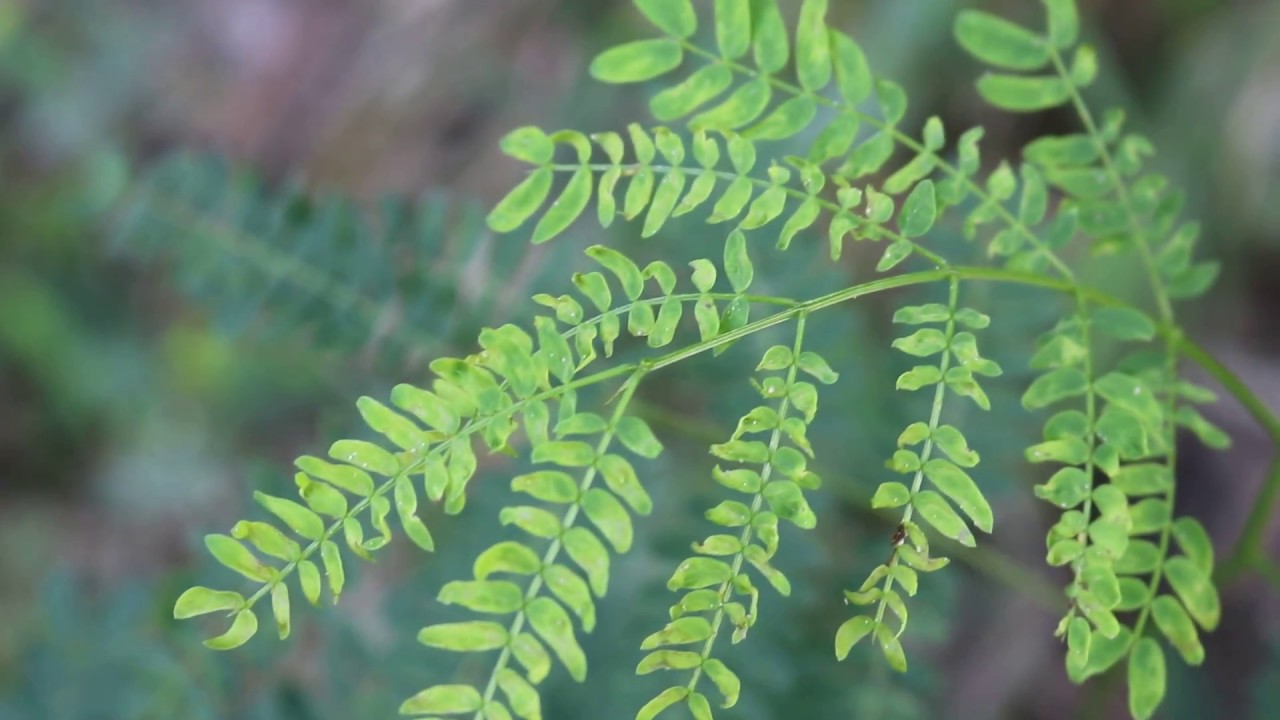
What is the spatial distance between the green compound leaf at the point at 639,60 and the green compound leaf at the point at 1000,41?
1.43ft

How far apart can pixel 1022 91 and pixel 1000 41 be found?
0.23 ft

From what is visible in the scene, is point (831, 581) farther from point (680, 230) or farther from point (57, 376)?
point (57, 376)

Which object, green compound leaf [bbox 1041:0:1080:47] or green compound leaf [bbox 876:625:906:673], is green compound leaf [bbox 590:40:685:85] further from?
green compound leaf [bbox 876:625:906:673]

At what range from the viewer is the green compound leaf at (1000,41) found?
1.45 metres

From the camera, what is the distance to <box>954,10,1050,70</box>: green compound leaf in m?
1.45

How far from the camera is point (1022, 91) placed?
57.4 inches

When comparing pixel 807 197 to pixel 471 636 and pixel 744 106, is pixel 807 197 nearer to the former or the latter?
pixel 744 106

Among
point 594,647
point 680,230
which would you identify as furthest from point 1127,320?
point 594,647

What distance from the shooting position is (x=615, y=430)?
1.02m

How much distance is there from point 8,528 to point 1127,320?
3.73 m

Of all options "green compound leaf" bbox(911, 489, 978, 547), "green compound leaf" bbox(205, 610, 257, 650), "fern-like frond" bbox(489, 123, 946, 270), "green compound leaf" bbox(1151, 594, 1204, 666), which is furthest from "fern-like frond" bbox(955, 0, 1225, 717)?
"green compound leaf" bbox(205, 610, 257, 650)

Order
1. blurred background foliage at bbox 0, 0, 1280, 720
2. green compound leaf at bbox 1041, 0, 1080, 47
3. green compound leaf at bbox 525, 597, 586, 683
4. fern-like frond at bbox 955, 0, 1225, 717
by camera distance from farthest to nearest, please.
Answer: blurred background foliage at bbox 0, 0, 1280, 720 → green compound leaf at bbox 1041, 0, 1080, 47 → fern-like frond at bbox 955, 0, 1225, 717 → green compound leaf at bbox 525, 597, 586, 683

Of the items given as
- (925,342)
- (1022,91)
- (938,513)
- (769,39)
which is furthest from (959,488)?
(1022,91)

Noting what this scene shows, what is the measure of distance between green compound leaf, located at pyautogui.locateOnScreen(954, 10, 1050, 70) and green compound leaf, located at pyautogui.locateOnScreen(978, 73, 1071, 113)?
0.9 inches
